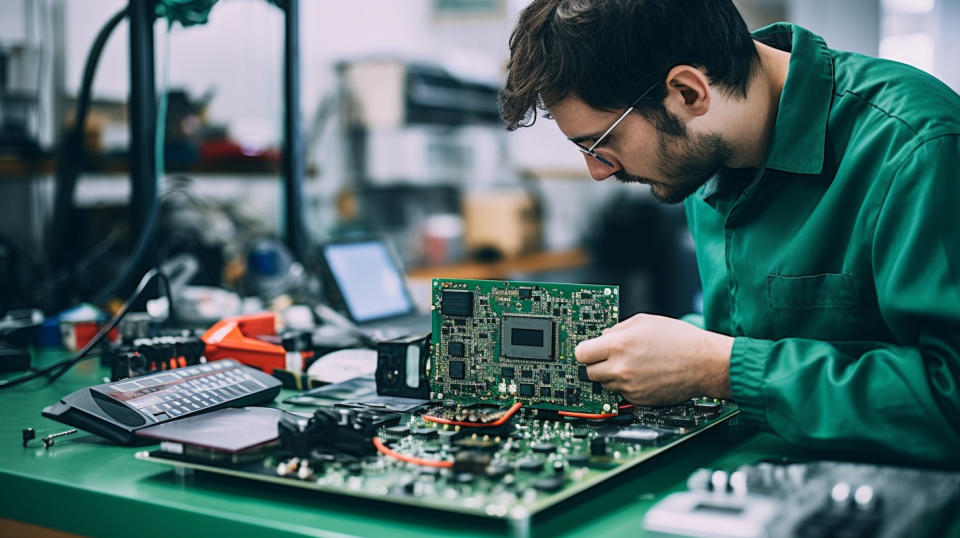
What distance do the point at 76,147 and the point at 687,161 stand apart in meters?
1.59

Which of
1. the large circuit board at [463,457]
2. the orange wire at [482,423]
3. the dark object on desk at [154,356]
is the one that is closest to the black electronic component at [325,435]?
the large circuit board at [463,457]

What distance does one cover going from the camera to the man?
0.98m

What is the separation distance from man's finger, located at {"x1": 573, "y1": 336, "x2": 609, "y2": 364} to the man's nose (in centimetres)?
30

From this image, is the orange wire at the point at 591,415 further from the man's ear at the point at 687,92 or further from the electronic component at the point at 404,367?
the man's ear at the point at 687,92

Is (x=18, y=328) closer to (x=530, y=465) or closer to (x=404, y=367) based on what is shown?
(x=404, y=367)

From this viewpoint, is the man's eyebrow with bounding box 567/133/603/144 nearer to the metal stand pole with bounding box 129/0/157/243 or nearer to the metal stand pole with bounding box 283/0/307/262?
the metal stand pole with bounding box 129/0/157/243

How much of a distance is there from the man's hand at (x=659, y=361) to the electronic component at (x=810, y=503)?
0.71ft

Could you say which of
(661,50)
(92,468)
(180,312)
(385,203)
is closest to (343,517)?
(92,468)

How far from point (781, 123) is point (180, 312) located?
4.33ft

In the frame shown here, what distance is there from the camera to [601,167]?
1.28 m

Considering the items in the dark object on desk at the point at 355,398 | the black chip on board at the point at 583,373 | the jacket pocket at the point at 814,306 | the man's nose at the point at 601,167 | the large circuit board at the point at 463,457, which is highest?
the man's nose at the point at 601,167

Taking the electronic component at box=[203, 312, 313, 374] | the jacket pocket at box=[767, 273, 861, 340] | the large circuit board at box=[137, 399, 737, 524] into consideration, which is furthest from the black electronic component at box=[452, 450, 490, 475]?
the electronic component at box=[203, 312, 313, 374]

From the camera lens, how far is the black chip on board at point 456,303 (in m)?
1.17

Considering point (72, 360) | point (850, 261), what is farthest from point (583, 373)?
point (72, 360)
